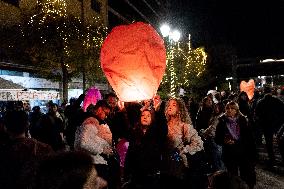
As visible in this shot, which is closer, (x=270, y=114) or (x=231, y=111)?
(x=231, y=111)

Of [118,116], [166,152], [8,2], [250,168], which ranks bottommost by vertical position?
[250,168]

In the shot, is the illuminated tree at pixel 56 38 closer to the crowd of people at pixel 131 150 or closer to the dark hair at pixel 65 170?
the crowd of people at pixel 131 150

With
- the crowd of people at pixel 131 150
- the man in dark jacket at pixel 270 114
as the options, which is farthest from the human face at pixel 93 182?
the man in dark jacket at pixel 270 114

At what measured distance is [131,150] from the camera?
568cm

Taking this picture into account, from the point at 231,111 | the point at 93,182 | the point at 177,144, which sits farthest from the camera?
the point at 231,111

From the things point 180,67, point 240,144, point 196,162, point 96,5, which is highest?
point 96,5

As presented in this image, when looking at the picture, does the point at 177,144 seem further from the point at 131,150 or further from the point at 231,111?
the point at 231,111

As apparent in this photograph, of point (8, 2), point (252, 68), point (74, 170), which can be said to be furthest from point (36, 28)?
point (252, 68)

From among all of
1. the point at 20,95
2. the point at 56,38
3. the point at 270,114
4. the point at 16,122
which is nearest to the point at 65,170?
the point at 16,122

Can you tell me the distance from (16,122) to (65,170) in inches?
97.4

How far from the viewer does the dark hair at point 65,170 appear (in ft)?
6.79

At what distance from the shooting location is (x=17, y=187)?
147 inches

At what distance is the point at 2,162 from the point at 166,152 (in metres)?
2.56

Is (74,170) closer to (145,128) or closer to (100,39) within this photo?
(145,128)
